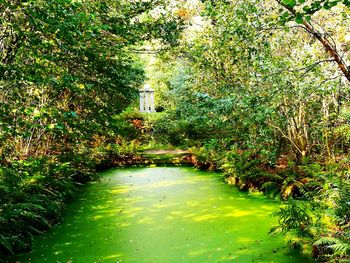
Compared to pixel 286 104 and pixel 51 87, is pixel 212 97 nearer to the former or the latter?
pixel 286 104

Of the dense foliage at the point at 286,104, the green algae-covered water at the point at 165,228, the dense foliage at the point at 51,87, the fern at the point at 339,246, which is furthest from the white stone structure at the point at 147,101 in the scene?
the fern at the point at 339,246

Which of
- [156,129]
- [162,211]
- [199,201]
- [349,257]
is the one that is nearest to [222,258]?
[349,257]

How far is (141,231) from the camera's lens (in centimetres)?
455

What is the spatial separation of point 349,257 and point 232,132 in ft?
18.5

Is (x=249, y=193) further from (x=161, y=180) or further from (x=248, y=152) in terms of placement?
(x=161, y=180)

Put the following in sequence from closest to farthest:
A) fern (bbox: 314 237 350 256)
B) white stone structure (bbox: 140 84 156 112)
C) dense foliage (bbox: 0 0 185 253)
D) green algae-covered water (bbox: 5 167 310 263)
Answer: dense foliage (bbox: 0 0 185 253) < fern (bbox: 314 237 350 256) < green algae-covered water (bbox: 5 167 310 263) < white stone structure (bbox: 140 84 156 112)

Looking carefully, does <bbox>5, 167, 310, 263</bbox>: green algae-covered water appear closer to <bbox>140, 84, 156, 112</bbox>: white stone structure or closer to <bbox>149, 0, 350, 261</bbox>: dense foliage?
<bbox>149, 0, 350, 261</bbox>: dense foliage

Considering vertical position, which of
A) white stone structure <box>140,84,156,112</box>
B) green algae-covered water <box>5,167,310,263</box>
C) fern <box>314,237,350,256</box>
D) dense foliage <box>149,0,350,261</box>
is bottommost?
green algae-covered water <box>5,167,310,263</box>

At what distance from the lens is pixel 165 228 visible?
462 cm

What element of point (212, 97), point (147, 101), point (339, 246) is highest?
point (147, 101)

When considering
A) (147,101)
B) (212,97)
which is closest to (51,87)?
(212,97)

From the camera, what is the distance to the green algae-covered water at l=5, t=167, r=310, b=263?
12.3 ft

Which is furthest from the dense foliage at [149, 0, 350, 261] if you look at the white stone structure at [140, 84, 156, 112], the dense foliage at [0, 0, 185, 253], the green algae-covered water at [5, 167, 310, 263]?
the white stone structure at [140, 84, 156, 112]

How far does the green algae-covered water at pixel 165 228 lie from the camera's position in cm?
375
